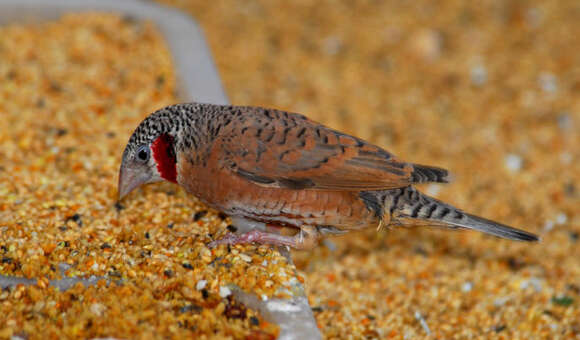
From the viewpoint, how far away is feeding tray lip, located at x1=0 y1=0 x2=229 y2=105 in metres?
4.17

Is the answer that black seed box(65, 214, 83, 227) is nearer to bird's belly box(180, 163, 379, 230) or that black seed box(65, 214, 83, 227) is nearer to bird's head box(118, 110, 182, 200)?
bird's head box(118, 110, 182, 200)

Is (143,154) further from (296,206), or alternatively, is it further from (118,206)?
(296,206)

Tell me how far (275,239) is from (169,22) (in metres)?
2.59

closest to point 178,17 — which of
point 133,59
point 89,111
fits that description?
point 133,59

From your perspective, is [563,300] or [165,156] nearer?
[165,156]

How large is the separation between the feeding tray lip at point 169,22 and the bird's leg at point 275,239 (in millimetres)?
1433

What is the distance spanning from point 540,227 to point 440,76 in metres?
2.24

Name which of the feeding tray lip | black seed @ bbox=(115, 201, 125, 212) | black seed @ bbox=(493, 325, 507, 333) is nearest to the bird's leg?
black seed @ bbox=(115, 201, 125, 212)

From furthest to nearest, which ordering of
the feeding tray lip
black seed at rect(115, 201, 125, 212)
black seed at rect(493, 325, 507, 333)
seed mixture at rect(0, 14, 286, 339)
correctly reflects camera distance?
1. the feeding tray lip
2. black seed at rect(493, 325, 507, 333)
3. black seed at rect(115, 201, 125, 212)
4. seed mixture at rect(0, 14, 286, 339)

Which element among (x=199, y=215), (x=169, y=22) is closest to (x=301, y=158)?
(x=199, y=215)

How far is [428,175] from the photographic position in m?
3.08

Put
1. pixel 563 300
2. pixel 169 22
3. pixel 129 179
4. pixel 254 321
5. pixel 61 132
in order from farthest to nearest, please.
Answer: pixel 169 22, pixel 61 132, pixel 563 300, pixel 129 179, pixel 254 321

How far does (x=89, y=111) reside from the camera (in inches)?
161

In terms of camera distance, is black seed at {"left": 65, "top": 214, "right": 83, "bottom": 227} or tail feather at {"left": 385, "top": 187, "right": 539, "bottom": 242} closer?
black seed at {"left": 65, "top": 214, "right": 83, "bottom": 227}
